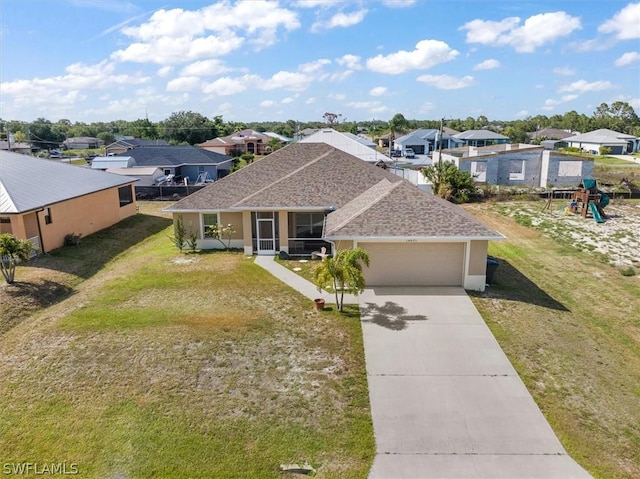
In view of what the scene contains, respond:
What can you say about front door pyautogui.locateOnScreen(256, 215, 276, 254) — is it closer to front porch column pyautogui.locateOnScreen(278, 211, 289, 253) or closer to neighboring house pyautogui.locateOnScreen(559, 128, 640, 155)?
front porch column pyautogui.locateOnScreen(278, 211, 289, 253)

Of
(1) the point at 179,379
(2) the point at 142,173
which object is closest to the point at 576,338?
(1) the point at 179,379

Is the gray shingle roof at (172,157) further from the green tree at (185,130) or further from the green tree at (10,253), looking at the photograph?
the green tree at (185,130)

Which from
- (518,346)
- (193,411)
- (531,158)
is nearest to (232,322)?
(193,411)

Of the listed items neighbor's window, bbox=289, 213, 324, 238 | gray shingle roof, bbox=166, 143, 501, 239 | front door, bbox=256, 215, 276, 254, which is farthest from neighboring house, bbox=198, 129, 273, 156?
neighbor's window, bbox=289, 213, 324, 238

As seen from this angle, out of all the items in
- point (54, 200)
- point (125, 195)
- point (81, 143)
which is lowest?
point (125, 195)

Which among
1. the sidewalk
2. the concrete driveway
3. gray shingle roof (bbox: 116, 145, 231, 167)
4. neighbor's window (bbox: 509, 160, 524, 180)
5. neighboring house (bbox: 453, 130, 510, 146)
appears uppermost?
neighboring house (bbox: 453, 130, 510, 146)

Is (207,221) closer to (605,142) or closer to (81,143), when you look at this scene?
(605,142)
